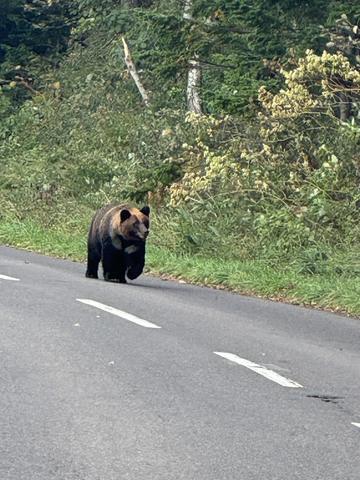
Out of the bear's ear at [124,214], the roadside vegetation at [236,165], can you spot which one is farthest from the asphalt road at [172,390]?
the roadside vegetation at [236,165]

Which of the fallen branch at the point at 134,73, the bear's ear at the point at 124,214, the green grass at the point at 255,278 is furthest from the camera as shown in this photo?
the fallen branch at the point at 134,73

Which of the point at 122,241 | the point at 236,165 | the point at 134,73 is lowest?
the point at 122,241

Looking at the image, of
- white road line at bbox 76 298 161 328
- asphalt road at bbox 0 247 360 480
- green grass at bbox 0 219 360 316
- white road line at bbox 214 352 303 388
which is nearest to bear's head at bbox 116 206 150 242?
green grass at bbox 0 219 360 316

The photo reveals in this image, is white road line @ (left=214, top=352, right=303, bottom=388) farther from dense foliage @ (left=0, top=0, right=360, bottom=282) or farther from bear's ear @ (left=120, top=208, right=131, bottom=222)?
dense foliage @ (left=0, top=0, right=360, bottom=282)

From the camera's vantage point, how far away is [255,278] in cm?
1764

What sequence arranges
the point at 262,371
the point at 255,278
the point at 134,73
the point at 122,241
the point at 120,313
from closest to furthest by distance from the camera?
1. the point at 262,371
2. the point at 120,313
3. the point at 122,241
4. the point at 255,278
5. the point at 134,73

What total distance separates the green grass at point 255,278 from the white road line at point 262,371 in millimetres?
4442

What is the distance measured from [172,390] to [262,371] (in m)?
1.26

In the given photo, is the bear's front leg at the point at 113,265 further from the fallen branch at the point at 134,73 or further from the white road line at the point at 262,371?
the fallen branch at the point at 134,73

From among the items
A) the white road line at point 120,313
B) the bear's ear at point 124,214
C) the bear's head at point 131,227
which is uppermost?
the bear's ear at point 124,214

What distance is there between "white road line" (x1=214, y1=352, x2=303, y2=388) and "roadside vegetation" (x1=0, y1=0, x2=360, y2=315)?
450 cm

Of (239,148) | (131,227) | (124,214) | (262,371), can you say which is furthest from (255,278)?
(262,371)

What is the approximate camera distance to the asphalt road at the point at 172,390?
7.15 m

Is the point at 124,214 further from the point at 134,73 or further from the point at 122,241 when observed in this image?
the point at 134,73
